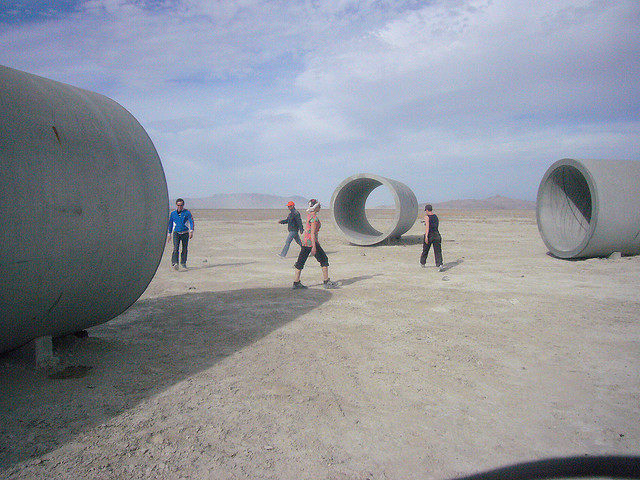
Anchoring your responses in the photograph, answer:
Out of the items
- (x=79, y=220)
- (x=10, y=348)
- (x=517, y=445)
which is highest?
(x=79, y=220)

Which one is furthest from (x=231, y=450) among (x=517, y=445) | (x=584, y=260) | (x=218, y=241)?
(x=218, y=241)

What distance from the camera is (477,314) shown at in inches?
236

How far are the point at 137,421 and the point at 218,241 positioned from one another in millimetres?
14031

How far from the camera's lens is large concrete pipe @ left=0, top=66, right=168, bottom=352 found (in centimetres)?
340

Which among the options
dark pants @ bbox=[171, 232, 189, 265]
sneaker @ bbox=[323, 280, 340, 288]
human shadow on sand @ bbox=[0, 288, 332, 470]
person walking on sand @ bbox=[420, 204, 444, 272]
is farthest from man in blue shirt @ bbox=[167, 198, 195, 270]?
person walking on sand @ bbox=[420, 204, 444, 272]

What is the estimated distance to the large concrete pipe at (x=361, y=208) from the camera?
1476 cm

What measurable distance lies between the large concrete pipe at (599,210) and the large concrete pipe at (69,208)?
31.5 ft

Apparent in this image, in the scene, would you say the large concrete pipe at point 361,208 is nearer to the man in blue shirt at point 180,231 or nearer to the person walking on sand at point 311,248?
the man in blue shirt at point 180,231

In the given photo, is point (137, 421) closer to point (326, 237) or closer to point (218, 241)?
point (218, 241)

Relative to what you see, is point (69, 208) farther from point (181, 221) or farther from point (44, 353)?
point (181, 221)

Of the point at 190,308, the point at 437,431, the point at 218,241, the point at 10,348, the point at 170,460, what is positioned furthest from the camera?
the point at 218,241

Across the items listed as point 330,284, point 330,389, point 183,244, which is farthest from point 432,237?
point 330,389

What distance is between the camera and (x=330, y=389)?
371cm

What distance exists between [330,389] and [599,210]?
9.16 m
